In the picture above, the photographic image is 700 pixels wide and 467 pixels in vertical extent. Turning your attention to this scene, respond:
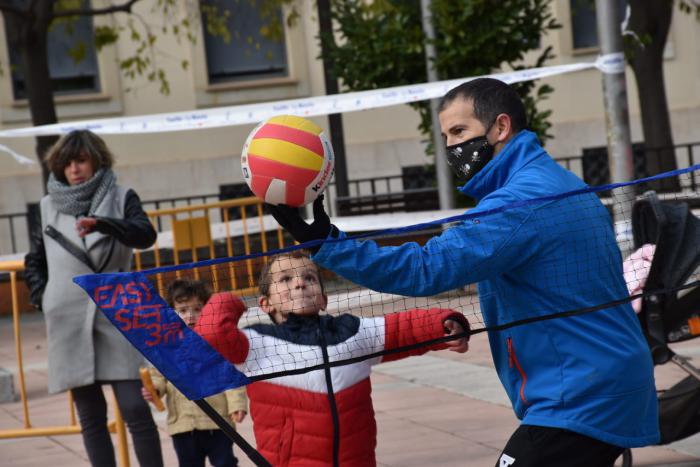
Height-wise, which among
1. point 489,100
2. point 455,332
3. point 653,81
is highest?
point 653,81

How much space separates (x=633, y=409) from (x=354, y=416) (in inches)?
41.5

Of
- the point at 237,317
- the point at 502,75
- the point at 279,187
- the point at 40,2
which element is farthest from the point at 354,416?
the point at 40,2

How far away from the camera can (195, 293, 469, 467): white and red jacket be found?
159 inches

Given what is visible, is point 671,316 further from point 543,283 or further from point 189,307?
point 543,283

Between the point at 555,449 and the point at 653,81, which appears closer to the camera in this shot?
the point at 555,449

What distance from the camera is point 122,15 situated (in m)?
20.1

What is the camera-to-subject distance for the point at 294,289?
4.25m

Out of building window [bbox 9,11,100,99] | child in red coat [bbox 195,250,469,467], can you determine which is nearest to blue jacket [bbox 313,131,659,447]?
child in red coat [bbox 195,250,469,467]

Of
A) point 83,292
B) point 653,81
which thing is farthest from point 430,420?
point 653,81

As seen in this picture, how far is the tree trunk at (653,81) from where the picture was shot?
17828 millimetres

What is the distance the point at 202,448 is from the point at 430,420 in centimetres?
203

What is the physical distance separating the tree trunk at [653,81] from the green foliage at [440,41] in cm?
545

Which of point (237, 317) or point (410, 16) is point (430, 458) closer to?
point (237, 317)

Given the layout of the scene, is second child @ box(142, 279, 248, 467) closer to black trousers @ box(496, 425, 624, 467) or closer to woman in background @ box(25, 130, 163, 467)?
woman in background @ box(25, 130, 163, 467)
